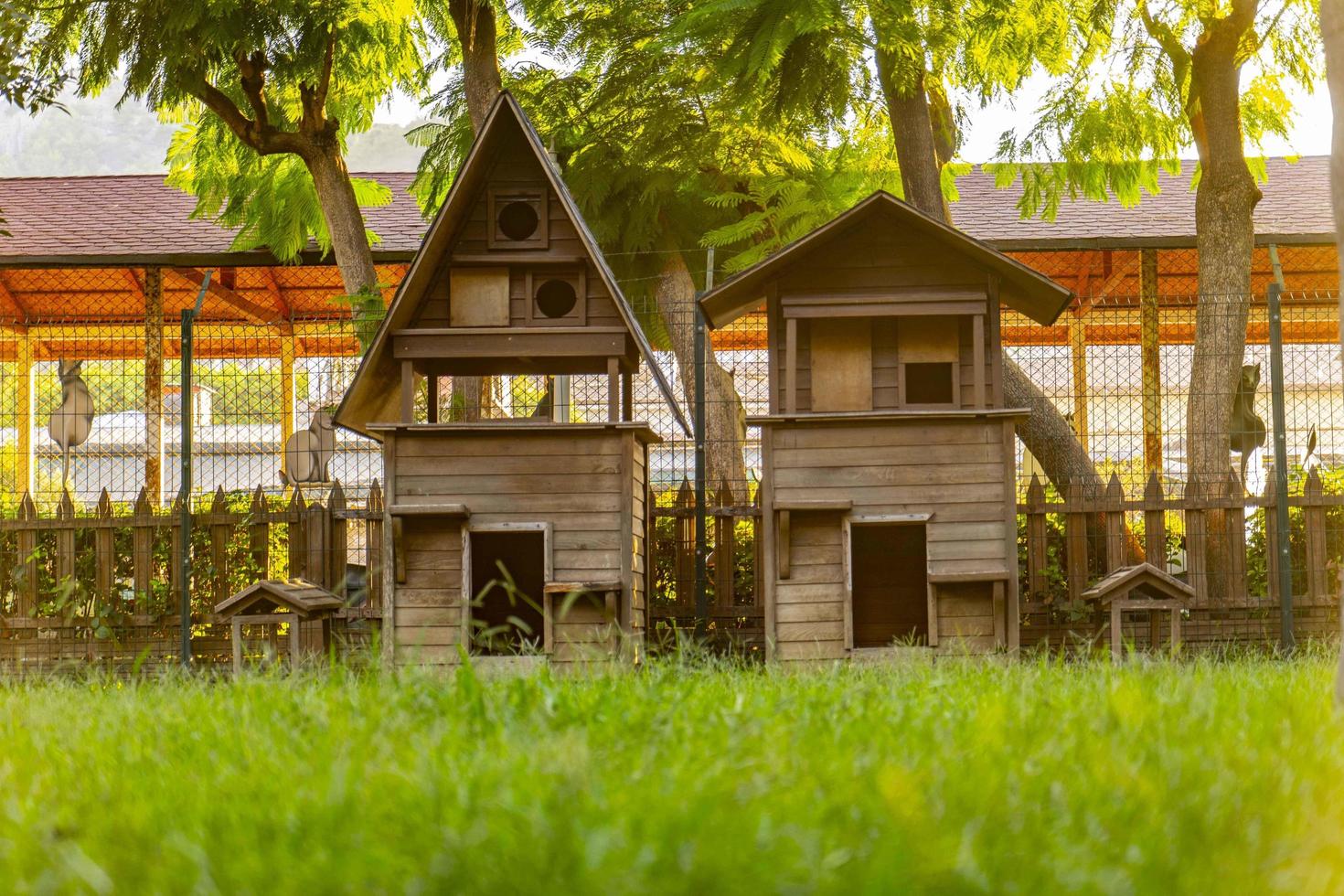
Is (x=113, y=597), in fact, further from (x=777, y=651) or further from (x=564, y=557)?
(x=777, y=651)

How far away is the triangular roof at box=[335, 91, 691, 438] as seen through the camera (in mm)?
9039

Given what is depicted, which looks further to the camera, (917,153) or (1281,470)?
(917,153)

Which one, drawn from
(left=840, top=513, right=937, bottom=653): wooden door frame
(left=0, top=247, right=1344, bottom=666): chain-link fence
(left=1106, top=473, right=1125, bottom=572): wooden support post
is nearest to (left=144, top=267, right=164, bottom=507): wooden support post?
(left=0, top=247, right=1344, bottom=666): chain-link fence

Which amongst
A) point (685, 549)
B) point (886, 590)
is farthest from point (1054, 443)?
point (685, 549)

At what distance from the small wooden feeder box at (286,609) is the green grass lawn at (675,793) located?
4.78 meters

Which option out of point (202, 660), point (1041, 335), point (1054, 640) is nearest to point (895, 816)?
point (1054, 640)

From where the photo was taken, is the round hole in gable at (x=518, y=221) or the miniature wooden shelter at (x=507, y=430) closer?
the miniature wooden shelter at (x=507, y=430)

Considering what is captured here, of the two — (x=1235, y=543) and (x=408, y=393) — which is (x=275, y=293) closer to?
(x=408, y=393)

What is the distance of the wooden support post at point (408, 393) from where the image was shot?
907 centimetres

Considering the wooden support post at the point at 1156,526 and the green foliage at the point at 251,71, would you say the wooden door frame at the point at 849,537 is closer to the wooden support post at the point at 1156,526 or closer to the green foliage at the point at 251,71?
the wooden support post at the point at 1156,526

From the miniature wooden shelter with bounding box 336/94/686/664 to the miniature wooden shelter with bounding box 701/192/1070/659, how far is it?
968 mm

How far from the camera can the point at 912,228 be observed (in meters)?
9.30

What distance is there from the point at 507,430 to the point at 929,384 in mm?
3228

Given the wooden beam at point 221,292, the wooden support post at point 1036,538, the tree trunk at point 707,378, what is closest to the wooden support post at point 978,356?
the wooden support post at point 1036,538
